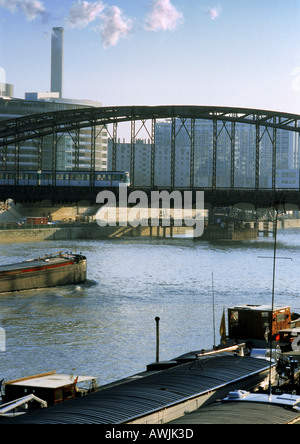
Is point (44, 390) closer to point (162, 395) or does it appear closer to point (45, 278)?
point (162, 395)

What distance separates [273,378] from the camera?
18516 mm

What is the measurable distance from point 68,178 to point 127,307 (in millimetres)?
53915

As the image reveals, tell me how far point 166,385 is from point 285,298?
28.7 metres

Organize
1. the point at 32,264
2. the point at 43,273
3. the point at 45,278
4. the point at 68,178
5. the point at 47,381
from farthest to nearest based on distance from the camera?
the point at 68,178 < the point at 32,264 < the point at 45,278 < the point at 43,273 < the point at 47,381

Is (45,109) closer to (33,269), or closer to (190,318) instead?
(33,269)

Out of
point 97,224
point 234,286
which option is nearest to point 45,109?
point 97,224

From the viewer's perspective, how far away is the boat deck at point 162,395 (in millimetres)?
13023

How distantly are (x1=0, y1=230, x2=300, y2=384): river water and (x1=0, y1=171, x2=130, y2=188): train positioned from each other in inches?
641

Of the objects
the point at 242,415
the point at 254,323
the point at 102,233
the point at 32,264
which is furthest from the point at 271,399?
the point at 102,233

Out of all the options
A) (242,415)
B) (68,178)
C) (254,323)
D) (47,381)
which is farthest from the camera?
(68,178)

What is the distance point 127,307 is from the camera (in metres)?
40.0

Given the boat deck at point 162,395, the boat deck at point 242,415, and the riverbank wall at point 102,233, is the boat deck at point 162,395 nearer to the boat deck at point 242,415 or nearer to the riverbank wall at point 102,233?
the boat deck at point 242,415

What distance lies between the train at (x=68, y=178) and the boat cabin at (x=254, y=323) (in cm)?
6211

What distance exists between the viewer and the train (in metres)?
89.2
